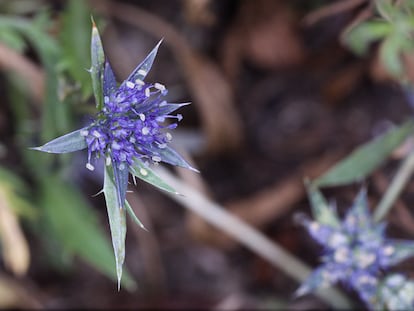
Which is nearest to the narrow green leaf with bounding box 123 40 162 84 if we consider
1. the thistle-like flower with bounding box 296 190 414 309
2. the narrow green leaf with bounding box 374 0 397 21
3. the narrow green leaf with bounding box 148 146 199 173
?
the narrow green leaf with bounding box 148 146 199 173

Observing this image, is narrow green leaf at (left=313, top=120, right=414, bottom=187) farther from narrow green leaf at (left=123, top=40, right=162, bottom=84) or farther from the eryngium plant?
narrow green leaf at (left=123, top=40, right=162, bottom=84)

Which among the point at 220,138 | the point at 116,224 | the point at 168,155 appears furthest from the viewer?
the point at 220,138

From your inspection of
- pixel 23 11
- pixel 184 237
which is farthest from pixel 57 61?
pixel 184 237

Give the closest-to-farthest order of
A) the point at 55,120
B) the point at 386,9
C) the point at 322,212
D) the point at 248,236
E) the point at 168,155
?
the point at 168,155 → the point at 386,9 → the point at 322,212 → the point at 55,120 → the point at 248,236

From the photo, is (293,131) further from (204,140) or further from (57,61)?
(57,61)

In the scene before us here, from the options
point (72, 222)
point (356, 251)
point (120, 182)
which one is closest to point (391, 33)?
point (356, 251)

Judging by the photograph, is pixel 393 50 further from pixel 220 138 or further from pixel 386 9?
pixel 220 138
